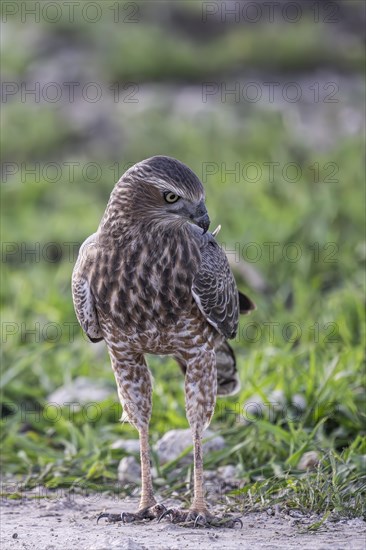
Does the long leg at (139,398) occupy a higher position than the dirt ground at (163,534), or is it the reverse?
the long leg at (139,398)

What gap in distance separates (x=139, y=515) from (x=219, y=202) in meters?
5.24

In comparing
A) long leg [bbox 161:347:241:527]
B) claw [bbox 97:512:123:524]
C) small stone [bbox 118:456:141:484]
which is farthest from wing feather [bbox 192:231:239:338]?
small stone [bbox 118:456:141:484]

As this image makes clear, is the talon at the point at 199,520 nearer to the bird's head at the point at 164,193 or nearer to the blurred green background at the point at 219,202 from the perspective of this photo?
the blurred green background at the point at 219,202

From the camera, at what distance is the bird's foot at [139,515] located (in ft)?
15.8

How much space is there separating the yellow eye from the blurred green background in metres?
1.60

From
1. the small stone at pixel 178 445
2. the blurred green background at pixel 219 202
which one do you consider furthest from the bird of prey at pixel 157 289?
the small stone at pixel 178 445

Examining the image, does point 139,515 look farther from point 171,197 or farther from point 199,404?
point 171,197

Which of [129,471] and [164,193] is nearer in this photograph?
[164,193]

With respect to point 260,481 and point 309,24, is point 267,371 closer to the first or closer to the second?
point 260,481

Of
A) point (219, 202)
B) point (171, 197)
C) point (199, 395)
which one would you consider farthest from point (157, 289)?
point (219, 202)

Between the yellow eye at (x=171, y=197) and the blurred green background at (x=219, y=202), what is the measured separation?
1601 mm

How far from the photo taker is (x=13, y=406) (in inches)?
264

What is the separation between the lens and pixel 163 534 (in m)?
4.49

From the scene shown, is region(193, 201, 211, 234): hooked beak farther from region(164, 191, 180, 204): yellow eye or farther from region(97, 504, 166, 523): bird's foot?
region(97, 504, 166, 523): bird's foot
